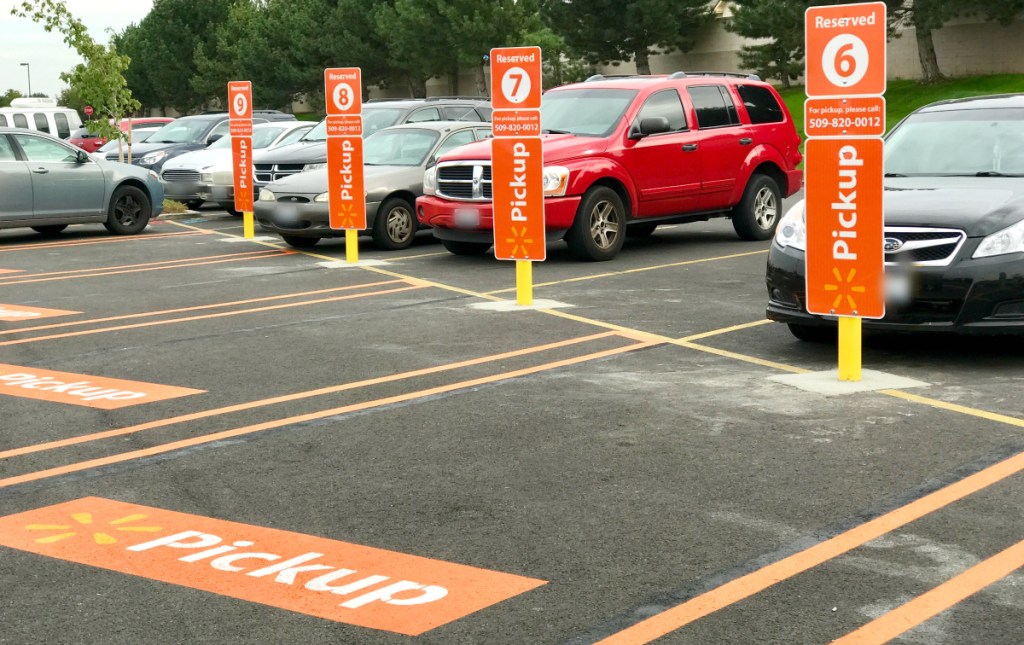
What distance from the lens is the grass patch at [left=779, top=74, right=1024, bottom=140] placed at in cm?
4200

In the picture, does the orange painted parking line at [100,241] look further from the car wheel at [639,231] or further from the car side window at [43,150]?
the car wheel at [639,231]

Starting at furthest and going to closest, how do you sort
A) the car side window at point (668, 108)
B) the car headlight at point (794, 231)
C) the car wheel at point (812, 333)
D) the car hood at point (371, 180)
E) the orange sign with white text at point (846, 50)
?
the car hood at point (371, 180)
the car side window at point (668, 108)
the car wheel at point (812, 333)
the car headlight at point (794, 231)
the orange sign with white text at point (846, 50)

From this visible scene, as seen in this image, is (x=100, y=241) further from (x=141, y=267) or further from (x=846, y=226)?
(x=846, y=226)

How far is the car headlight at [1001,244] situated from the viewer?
26.4ft

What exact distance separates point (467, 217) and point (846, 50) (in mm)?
7055

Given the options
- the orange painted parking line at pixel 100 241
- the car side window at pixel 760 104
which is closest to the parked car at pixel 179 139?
the orange painted parking line at pixel 100 241

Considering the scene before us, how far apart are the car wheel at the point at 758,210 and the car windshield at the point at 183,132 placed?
1428 centimetres

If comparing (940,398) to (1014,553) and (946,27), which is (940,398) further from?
(946,27)

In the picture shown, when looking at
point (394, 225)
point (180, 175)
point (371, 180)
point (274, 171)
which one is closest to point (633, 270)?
point (394, 225)

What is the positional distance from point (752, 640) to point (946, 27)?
47139 mm

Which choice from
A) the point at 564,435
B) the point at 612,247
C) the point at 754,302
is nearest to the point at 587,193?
the point at 612,247

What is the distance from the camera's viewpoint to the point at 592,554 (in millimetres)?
4969

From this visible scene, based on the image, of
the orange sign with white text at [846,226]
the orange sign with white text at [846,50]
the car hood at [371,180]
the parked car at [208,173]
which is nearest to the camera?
the orange sign with white text at [846,50]

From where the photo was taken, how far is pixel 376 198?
1617 cm
